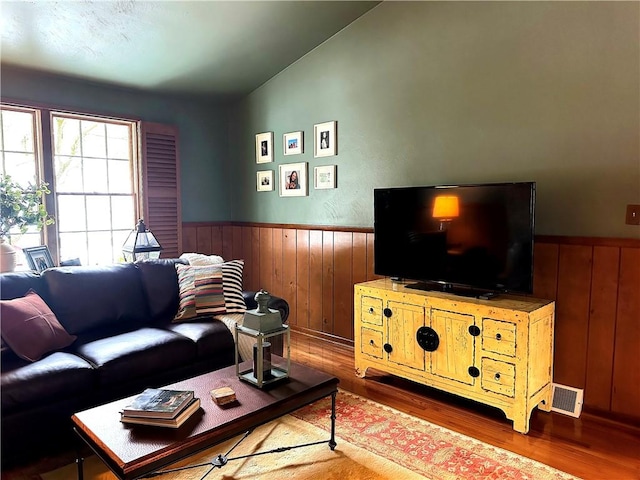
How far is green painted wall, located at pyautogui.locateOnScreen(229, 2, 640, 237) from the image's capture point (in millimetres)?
2631

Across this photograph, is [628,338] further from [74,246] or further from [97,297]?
[74,246]

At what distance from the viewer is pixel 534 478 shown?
2.12m

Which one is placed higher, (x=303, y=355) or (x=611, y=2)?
(x=611, y=2)

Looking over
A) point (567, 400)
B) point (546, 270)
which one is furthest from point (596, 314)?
point (567, 400)

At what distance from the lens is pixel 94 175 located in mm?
4227

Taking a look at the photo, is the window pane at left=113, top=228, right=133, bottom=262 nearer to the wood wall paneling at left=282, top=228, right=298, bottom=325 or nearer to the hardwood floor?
the wood wall paneling at left=282, top=228, right=298, bottom=325

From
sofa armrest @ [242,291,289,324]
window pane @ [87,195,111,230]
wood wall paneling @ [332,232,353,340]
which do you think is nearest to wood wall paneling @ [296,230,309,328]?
wood wall paneling @ [332,232,353,340]

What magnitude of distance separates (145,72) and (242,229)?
73.6 inches

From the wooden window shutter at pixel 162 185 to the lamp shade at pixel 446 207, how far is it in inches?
111

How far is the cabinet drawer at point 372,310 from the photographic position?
321 cm

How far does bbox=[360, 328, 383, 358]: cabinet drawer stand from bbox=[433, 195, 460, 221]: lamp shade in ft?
3.06

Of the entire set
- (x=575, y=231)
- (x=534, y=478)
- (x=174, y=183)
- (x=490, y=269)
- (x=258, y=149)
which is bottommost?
(x=534, y=478)

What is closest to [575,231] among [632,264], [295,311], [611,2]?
[632,264]

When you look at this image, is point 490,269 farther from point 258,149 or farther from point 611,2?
point 258,149
